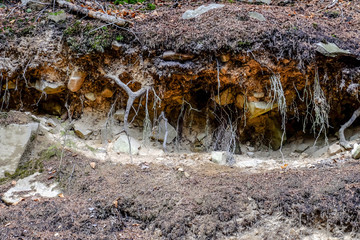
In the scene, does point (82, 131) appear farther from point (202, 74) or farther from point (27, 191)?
point (202, 74)

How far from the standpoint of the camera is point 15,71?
475 centimetres

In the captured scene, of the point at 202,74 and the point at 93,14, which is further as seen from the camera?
the point at 93,14

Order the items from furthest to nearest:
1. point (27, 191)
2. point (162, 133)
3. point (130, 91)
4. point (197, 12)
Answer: point (197, 12), point (162, 133), point (130, 91), point (27, 191)

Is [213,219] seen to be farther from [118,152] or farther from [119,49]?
[119,49]

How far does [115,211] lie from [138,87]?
7.64ft

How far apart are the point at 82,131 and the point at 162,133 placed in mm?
1431

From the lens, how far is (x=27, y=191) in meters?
3.62

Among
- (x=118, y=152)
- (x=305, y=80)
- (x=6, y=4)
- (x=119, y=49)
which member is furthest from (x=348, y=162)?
(x=6, y=4)

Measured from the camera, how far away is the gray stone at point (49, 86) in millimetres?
4781

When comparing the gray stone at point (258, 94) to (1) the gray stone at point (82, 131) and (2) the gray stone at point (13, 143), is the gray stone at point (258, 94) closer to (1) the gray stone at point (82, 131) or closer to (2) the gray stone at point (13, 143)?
(1) the gray stone at point (82, 131)

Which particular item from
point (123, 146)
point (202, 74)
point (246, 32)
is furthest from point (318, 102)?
point (123, 146)

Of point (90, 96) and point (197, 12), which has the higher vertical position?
point (197, 12)

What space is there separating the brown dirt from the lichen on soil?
1 centimetres

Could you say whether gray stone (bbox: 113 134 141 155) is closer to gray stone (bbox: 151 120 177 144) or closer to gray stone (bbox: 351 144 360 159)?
gray stone (bbox: 151 120 177 144)
